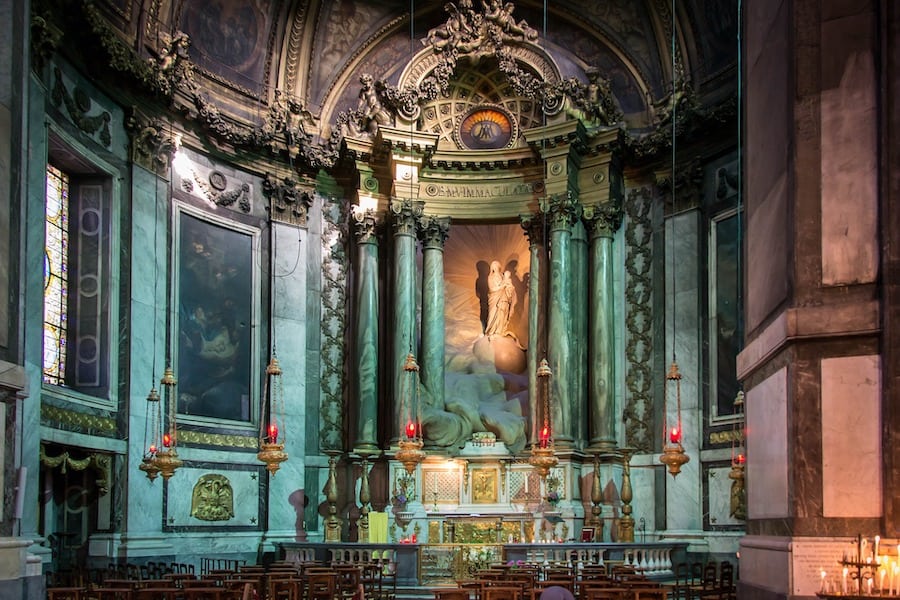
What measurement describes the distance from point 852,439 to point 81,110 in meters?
15.3

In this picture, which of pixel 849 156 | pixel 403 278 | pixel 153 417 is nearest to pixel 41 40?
pixel 153 417

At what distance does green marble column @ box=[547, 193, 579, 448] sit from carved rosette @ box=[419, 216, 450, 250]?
2.65 meters

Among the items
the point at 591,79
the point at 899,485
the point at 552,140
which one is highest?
the point at 591,79

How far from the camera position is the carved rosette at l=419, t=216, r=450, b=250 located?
26.7m

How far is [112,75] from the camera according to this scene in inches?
835

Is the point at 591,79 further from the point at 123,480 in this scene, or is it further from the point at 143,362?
the point at 123,480

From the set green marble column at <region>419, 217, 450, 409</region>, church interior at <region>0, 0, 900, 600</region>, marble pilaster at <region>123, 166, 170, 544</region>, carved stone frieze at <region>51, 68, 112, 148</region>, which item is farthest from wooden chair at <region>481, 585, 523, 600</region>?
green marble column at <region>419, 217, 450, 409</region>

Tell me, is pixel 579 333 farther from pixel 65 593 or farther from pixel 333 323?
pixel 65 593

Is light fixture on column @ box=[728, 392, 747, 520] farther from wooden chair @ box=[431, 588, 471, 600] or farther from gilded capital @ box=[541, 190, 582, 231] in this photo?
wooden chair @ box=[431, 588, 471, 600]

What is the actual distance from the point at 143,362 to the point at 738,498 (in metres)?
11.9

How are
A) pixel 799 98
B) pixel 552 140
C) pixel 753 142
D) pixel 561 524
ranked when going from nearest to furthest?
pixel 799 98 < pixel 753 142 < pixel 561 524 < pixel 552 140

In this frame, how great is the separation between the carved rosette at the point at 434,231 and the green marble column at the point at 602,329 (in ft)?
11.2

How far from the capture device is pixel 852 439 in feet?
33.7

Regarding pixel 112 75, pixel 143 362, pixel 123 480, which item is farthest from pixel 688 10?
pixel 123 480
